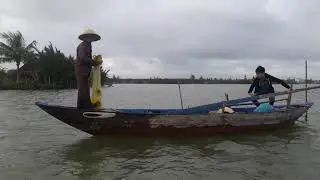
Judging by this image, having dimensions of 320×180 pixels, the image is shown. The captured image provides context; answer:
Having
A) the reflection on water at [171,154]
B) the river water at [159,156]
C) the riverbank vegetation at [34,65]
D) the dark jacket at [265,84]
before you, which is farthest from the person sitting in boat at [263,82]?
the riverbank vegetation at [34,65]

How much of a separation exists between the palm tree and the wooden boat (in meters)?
41.2

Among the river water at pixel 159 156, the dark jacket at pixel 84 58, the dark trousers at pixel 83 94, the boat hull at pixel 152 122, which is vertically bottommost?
the river water at pixel 159 156

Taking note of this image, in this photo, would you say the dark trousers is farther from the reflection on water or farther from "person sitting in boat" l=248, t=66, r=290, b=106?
"person sitting in boat" l=248, t=66, r=290, b=106

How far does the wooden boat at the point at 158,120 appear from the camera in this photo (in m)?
9.37

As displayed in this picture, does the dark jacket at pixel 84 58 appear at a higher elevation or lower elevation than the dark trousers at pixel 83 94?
higher

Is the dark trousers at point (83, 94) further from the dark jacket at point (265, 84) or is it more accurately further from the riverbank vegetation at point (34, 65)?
the riverbank vegetation at point (34, 65)

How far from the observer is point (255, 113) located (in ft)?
34.4

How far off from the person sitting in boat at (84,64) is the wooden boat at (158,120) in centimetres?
41

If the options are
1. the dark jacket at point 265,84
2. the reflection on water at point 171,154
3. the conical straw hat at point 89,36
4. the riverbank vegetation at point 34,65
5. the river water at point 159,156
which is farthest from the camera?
the riverbank vegetation at point 34,65

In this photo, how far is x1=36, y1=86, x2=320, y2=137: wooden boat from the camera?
9367mm

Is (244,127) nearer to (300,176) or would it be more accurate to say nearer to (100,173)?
(300,176)

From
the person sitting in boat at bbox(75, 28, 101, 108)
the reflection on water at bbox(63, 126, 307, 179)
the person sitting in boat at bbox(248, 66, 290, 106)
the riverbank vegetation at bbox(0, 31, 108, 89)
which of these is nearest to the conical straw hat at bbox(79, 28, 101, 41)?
the person sitting in boat at bbox(75, 28, 101, 108)

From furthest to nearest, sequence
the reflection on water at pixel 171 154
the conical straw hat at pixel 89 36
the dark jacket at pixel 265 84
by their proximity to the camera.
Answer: the dark jacket at pixel 265 84 → the conical straw hat at pixel 89 36 → the reflection on water at pixel 171 154

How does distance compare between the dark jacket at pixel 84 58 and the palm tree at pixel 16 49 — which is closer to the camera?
the dark jacket at pixel 84 58
